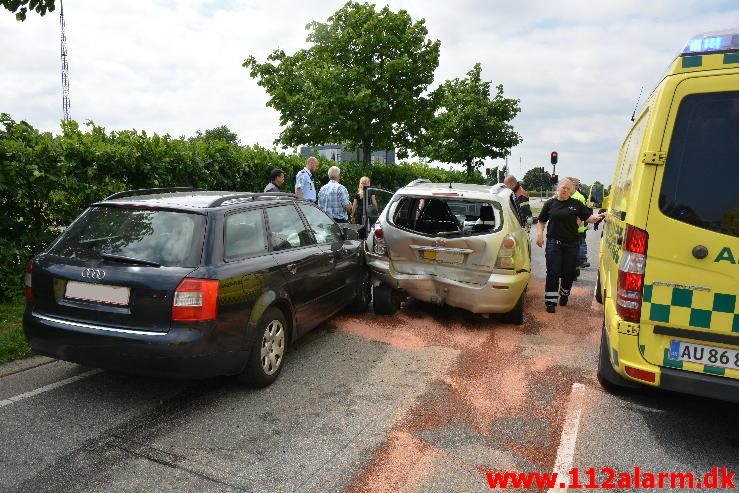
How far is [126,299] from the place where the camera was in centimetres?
360

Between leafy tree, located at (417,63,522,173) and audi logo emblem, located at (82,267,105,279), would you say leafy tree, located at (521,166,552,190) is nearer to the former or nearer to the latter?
leafy tree, located at (417,63,522,173)

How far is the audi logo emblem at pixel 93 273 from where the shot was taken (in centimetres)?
366

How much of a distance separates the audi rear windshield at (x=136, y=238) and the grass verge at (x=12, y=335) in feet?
4.51

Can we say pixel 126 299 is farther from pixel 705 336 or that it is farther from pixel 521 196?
pixel 521 196

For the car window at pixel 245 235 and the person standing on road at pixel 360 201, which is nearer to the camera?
the car window at pixel 245 235

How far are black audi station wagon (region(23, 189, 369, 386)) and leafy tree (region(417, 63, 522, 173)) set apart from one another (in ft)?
78.3

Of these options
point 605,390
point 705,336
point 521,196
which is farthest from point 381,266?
point 521,196

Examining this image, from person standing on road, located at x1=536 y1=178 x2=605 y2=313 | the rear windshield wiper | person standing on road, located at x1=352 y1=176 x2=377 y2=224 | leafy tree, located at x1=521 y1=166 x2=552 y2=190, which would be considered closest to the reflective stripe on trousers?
person standing on road, located at x1=536 y1=178 x2=605 y2=313

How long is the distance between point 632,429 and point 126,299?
11.9 ft

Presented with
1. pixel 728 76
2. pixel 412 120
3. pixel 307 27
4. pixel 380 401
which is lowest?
pixel 380 401

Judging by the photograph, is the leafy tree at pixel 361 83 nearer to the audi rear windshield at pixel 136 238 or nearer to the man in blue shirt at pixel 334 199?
the man in blue shirt at pixel 334 199

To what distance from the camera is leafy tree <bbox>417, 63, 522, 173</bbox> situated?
27750 mm

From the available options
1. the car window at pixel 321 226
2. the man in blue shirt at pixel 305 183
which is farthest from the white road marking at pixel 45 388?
the man in blue shirt at pixel 305 183

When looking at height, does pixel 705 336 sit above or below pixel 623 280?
below
